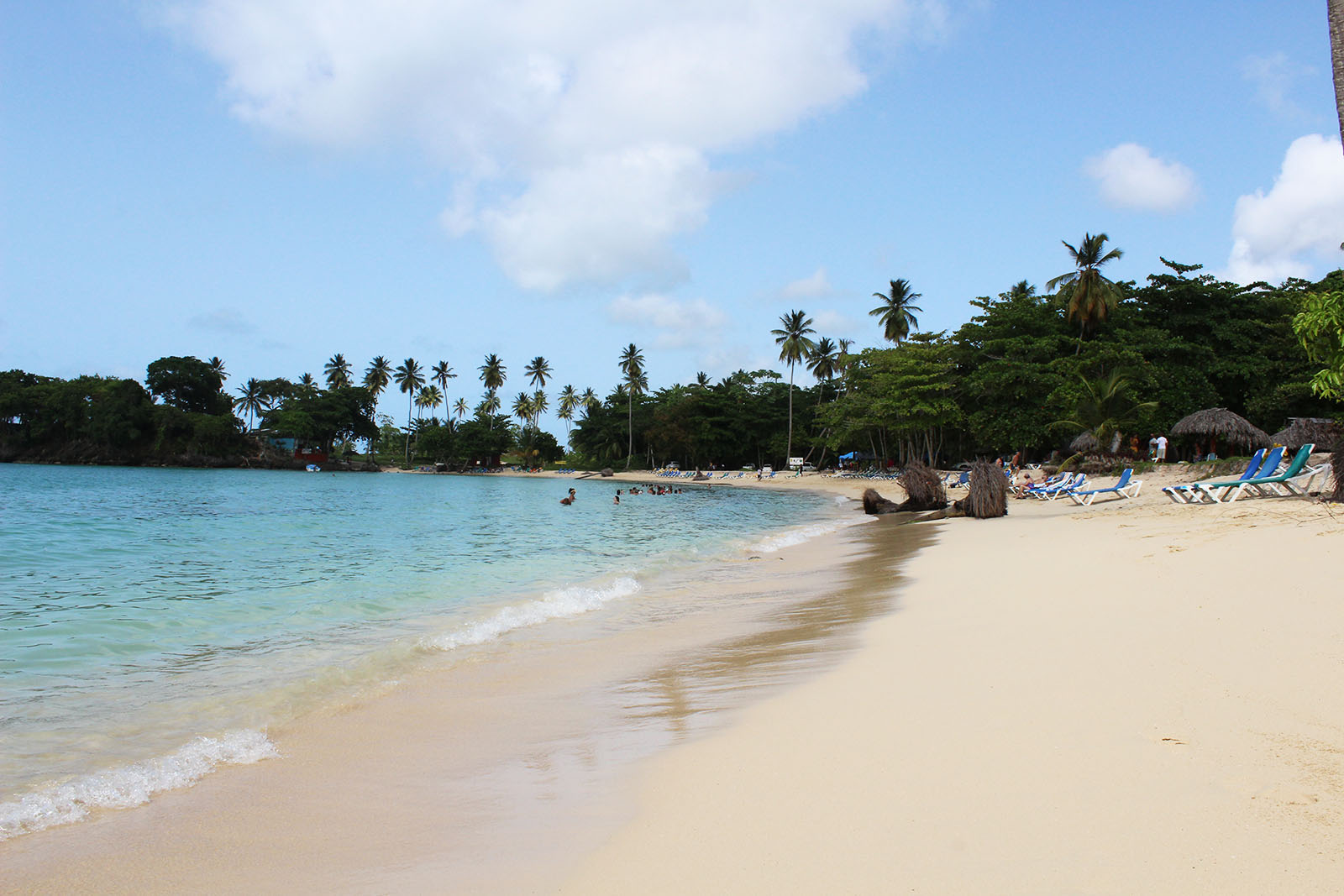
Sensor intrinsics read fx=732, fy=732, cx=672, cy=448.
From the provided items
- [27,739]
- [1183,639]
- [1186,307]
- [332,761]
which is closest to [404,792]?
[332,761]

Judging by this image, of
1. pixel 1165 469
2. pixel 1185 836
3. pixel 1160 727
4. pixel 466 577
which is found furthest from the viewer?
pixel 1165 469

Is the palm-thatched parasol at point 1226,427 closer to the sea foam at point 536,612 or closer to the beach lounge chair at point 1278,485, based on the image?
the beach lounge chair at point 1278,485

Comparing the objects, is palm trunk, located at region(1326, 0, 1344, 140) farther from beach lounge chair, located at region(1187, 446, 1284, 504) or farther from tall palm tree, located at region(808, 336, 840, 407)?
tall palm tree, located at region(808, 336, 840, 407)

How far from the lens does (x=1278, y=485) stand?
14750 millimetres

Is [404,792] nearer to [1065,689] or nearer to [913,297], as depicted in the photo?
[1065,689]

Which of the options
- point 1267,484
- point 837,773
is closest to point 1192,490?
point 1267,484

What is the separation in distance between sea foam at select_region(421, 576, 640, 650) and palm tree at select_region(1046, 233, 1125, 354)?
114 ft

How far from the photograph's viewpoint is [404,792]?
128 inches

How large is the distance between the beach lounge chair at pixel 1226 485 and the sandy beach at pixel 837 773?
33.7 ft

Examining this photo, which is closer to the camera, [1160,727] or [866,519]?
[1160,727]

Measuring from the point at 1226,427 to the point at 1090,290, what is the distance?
1424 centimetres

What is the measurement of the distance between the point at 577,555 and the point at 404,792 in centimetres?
1167

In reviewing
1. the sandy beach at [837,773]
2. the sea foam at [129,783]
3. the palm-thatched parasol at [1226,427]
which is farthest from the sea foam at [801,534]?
the palm-thatched parasol at [1226,427]

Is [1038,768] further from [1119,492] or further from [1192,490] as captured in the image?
[1119,492]
